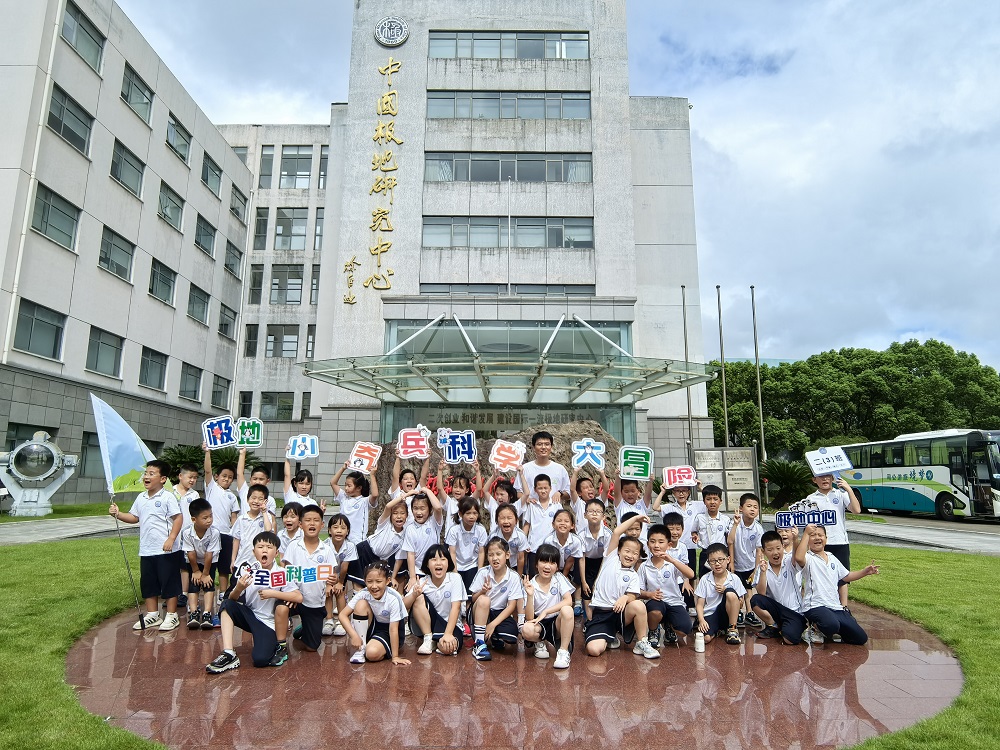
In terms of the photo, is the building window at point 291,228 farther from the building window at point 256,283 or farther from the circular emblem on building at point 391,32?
the circular emblem on building at point 391,32

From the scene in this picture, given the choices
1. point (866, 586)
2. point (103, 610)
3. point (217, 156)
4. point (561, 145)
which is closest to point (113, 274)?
point (217, 156)

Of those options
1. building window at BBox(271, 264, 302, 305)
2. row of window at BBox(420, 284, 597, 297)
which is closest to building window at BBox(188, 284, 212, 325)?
building window at BBox(271, 264, 302, 305)

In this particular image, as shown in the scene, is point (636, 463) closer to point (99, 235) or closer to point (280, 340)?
point (99, 235)

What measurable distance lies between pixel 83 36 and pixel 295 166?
48.5ft

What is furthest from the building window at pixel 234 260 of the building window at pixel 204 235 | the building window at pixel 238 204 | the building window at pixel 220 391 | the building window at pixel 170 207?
the building window at pixel 220 391

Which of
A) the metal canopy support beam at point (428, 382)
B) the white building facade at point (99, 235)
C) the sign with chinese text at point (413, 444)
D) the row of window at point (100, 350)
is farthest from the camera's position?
the row of window at point (100, 350)

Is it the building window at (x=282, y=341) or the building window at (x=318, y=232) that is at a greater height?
the building window at (x=318, y=232)

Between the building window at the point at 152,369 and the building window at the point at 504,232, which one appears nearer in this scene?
the building window at the point at 504,232

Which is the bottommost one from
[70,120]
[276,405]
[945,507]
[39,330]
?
[945,507]

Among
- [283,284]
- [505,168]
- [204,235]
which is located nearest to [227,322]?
[283,284]

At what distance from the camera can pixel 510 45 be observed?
81.0ft

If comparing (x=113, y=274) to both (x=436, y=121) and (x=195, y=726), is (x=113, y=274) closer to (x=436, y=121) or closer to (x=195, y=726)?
(x=436, y=121)

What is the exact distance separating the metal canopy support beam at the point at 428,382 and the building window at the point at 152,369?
13.1 metres

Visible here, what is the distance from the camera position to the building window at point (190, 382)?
26.9 m
